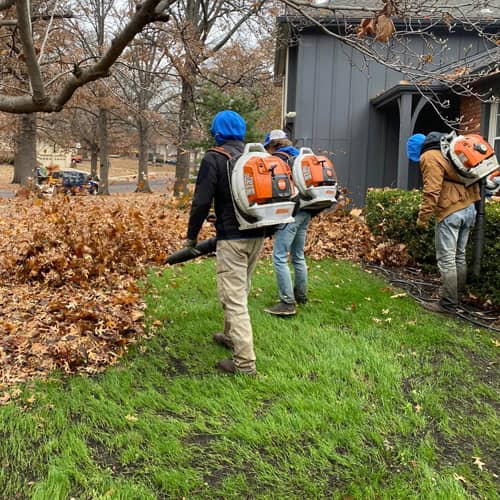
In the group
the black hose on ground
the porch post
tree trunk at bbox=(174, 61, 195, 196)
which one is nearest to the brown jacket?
the black hose on ground

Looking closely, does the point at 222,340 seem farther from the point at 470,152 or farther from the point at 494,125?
the point at 494,125

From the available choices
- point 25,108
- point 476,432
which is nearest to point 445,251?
point 476,432

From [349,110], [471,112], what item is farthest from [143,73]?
[471,112]

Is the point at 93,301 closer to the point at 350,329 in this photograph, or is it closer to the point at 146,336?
the point at 146,336

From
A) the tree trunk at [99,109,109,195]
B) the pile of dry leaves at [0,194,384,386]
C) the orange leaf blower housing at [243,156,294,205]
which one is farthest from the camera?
the tree trunk at [99,109,109,195]

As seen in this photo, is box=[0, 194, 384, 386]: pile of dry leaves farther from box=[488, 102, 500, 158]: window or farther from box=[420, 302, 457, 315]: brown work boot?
box=[488, 102, 500, 158]: window

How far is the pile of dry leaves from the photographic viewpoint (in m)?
4.00

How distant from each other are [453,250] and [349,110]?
8716mm

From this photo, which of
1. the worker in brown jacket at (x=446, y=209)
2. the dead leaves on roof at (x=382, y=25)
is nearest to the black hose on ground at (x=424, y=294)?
the worker in brown jacket at (x=446, y=209)

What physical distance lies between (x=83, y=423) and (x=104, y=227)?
4.56 m

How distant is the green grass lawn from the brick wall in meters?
7.60

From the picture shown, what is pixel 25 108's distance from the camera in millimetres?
4059

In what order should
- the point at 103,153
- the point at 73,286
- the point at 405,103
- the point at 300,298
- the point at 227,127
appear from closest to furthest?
the point at 227,127, the point at 300,298, the point at 73,286, the point at 405,103, the point at 103,153

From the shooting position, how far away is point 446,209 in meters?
4.88
